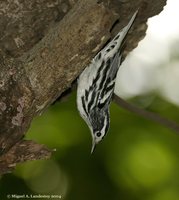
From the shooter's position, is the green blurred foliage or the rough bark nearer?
the rough bark

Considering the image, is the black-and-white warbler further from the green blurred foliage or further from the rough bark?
the rough bark

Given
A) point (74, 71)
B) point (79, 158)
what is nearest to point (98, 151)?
point (79, 158)

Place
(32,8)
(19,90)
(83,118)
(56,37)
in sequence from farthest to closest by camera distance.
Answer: (83,118) < (32,8) < (56,37) < (19,90)

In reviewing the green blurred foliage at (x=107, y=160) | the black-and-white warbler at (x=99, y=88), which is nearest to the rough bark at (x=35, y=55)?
the black-and-white warbler at (x=99, y=88)

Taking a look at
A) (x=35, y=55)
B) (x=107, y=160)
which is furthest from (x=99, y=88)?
(x=35, y=55)

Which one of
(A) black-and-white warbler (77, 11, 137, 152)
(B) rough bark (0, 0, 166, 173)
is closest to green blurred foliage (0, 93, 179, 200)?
(A) black-and-white warbler (77, 11, 137, 152)

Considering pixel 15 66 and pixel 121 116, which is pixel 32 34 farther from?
pixel 121 116

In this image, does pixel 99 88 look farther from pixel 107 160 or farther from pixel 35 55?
pixel 35 55
